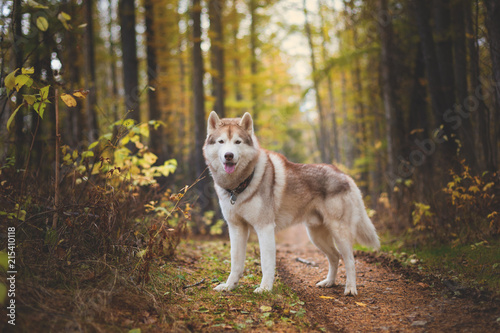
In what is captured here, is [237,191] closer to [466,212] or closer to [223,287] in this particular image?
[223,287]

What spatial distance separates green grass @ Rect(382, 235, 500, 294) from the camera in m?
3.66

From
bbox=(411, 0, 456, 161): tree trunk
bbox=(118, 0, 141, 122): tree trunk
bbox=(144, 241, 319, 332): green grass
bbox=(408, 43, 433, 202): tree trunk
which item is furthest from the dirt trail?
bbox=(118, 0, 141, 122): tree trunk

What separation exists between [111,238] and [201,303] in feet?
4.01

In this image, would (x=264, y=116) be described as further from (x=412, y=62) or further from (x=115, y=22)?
(x=412, y=62)

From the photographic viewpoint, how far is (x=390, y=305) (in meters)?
3.64

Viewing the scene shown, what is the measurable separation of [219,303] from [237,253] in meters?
0.76

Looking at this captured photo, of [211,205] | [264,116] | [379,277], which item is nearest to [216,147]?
[379,277]

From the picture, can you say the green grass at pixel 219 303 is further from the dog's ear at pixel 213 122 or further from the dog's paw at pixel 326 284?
the dog's ear at pixel 213 122

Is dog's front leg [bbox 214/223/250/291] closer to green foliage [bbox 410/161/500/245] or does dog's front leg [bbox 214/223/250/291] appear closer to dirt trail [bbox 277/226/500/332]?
dirt trail [bbox 277/226/500/332]

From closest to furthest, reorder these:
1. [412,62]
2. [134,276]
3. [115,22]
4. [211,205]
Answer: [134,276], [412,62], [211,205], [115,22]

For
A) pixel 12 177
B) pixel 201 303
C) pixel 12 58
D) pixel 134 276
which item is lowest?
pixel 201 303

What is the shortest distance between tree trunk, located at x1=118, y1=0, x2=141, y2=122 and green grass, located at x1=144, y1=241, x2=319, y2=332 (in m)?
5.69

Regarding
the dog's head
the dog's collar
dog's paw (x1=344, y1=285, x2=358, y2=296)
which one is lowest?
dog's paw (x1=344, y1=285, x2=358, y2=296)

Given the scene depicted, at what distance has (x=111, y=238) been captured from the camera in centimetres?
356
